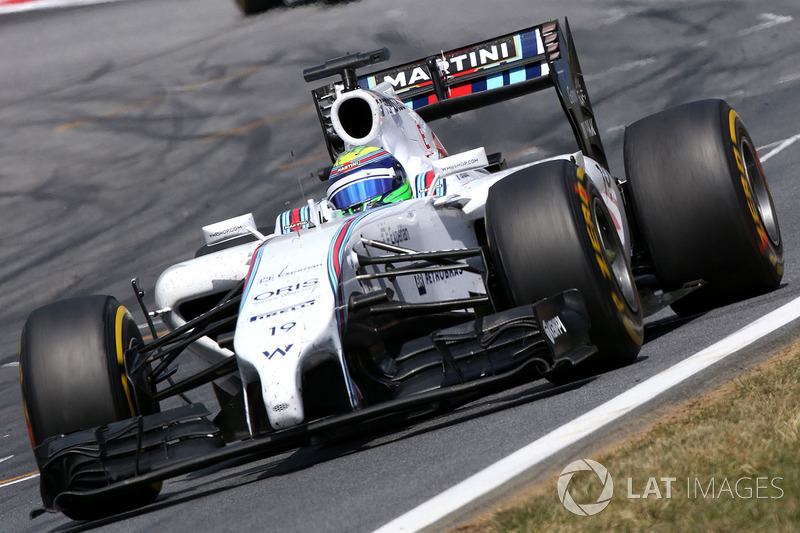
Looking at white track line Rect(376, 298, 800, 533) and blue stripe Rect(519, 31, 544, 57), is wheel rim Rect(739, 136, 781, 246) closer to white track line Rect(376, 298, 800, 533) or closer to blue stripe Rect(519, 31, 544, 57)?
white track line Rect(376, 298, 800, 533)

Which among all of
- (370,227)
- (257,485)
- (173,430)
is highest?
(370,227)

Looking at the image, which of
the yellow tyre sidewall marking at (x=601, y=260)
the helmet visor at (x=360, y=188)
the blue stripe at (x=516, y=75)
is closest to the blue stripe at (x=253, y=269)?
the helmet visor at (x=360, y=188)

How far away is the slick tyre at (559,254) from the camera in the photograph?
5.92 m

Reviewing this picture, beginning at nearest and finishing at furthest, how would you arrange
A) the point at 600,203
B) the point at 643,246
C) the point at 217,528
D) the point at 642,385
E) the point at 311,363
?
the point at 217,528, the point at 642,385, the point at 311,363, the point at 600,203, the point at 643,246

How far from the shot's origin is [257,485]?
230 inches

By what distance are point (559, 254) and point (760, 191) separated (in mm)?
2543

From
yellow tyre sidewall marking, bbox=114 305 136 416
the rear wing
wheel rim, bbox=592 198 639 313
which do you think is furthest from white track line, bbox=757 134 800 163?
yellow tyre sidewall marking, bbox=114 305 136 416

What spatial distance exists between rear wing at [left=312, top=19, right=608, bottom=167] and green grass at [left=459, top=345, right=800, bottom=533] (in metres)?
4.91

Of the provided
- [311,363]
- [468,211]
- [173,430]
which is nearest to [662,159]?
[468,211]

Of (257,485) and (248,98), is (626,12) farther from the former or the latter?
(257,485)

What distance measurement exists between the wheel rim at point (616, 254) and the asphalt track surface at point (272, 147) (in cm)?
33

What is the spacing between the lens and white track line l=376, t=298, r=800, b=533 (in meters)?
4.21

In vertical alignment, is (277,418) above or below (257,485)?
above

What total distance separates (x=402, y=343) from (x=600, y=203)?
1386 mm
